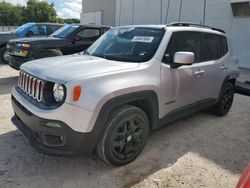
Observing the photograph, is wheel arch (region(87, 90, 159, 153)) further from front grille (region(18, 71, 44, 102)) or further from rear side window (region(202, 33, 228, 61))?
rear side window (region(202, 33, 228, 61))

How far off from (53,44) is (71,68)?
4.60 m

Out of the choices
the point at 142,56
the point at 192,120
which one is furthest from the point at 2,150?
the point at 192,120

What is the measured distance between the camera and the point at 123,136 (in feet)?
10.4

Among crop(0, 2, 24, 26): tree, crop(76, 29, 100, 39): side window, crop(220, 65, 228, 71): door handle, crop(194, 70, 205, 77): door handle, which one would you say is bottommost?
crop(194, 70, 205, 77): door handle

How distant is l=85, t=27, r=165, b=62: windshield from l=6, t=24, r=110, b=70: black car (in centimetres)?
329

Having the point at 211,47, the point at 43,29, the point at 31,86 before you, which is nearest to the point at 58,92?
the point at 31,86

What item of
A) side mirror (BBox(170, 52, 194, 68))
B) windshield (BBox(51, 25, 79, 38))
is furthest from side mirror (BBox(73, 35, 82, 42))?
side mirror (BBox(170, 52, 194, 68))

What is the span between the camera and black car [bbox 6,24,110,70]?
6977 millimetres

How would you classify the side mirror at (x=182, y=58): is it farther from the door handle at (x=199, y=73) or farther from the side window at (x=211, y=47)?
the side window at (x=211, y=47)

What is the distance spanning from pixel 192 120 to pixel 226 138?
86 centimetres

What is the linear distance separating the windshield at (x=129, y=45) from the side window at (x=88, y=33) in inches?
159

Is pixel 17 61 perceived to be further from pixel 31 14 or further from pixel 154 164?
pixel 31 14

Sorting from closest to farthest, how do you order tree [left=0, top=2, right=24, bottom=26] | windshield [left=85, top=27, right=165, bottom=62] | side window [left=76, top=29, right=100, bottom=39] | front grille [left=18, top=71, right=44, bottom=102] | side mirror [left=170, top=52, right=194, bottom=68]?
1. front grille [left=18, top=71, right=44, bottom=102]
2. side mirror [left=170, top=52, right=194, bottom=68]
3. windshield [left=85, top=27, right=165, bottom=62]
4. side window [left=76, top=29, right=100, bottom=39]
5. tree [left=0, top=2, right=24, bottom=26]

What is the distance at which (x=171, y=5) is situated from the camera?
1452cm
